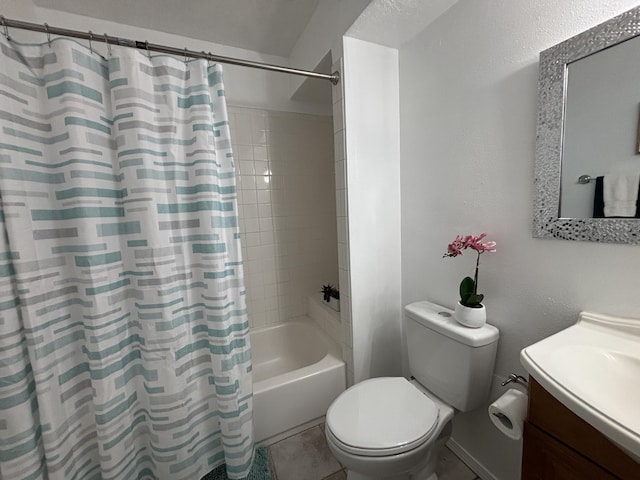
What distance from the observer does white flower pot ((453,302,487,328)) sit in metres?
0.96

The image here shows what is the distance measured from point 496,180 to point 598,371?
66cm

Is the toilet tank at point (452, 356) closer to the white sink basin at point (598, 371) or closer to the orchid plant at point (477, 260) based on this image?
the orchid plant at point (477, 260)

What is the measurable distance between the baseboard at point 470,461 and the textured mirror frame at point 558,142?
106 cm

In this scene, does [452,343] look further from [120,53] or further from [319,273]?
[120,53]

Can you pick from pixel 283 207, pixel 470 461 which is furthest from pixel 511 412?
pixel 283 207

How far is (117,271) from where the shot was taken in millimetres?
958

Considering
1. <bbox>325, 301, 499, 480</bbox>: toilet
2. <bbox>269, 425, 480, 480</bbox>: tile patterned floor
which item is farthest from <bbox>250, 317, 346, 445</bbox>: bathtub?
<bbox>325, 301, 499, 480</bbox>: toilet

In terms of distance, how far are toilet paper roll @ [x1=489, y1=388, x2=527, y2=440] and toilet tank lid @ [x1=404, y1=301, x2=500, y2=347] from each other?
18 cm

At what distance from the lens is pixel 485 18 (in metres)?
0.96

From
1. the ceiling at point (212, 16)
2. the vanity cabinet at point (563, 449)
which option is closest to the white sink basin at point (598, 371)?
the vanity cabinet at point (563, 449)

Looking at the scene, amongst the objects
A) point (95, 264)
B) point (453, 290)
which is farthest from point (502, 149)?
point (95, 264)

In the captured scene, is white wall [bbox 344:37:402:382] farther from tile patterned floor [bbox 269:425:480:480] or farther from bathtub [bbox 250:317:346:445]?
tile patterned floor [bbox 269:425:480:480]

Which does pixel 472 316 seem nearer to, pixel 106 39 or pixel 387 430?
pixel 387 430

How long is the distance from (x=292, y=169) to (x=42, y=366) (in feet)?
5.53
